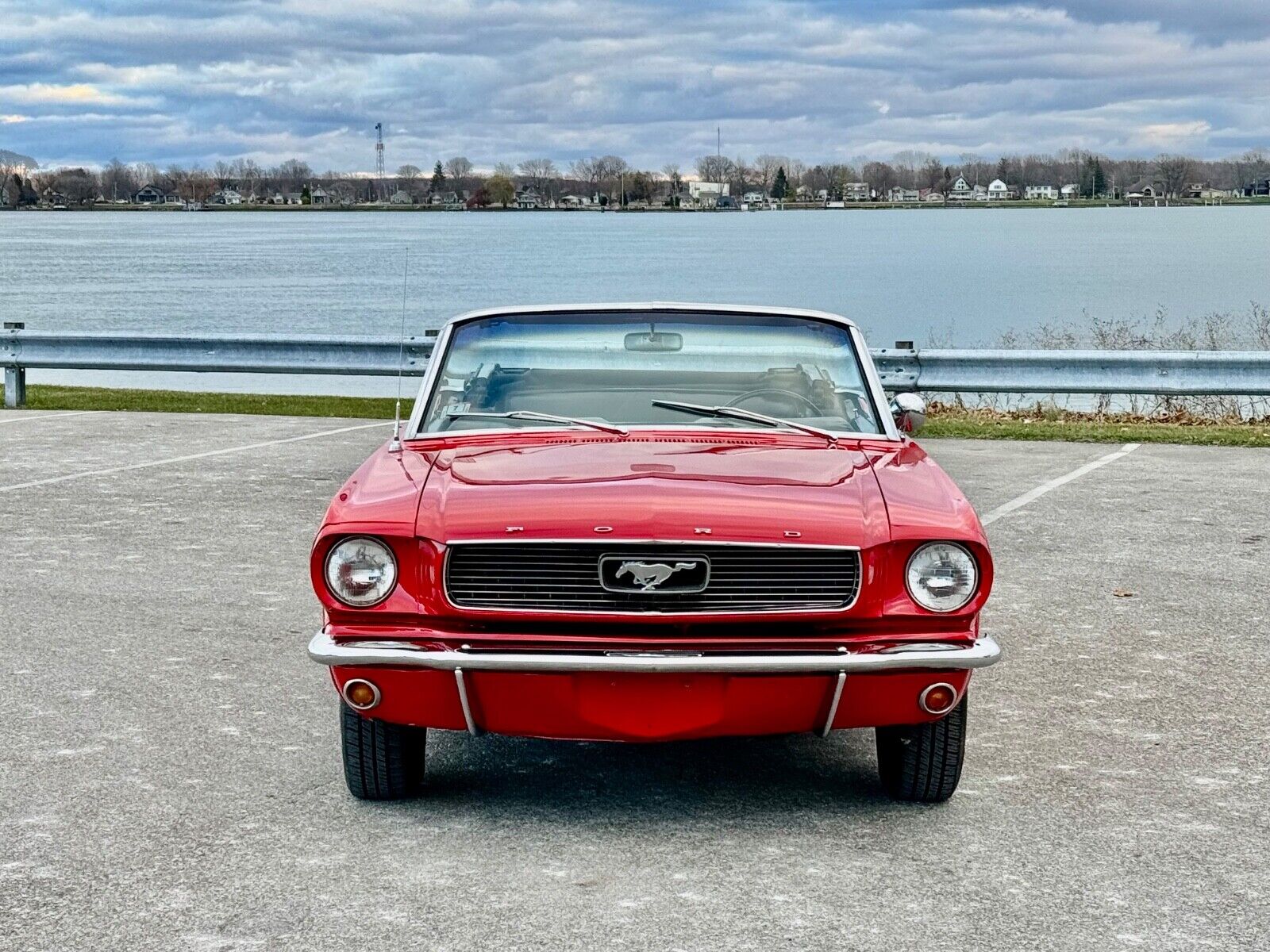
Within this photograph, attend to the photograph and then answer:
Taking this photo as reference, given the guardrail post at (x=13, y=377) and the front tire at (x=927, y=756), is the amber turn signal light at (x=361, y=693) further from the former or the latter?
the guardrail post at (x=13, y=377)

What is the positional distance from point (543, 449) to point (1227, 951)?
242cm

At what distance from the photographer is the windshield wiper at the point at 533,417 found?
17.3 feet

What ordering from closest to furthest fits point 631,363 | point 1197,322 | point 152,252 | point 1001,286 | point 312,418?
1. point 631,363
2. point 312,418
3. point 1197,322
4. point 1001,286
5. point 152,252

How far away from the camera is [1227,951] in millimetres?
3580

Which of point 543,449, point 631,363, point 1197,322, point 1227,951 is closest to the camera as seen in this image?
point 1227,951

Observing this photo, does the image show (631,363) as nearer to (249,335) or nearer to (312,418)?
(312,418)

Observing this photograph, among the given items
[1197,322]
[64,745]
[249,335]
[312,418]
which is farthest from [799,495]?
[1197,322]

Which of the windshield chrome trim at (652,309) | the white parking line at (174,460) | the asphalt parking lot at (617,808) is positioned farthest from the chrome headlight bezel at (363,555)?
the white parking line at (174,460)

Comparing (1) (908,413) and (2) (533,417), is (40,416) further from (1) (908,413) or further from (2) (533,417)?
(1) (908,413)

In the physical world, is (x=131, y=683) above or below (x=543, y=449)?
below

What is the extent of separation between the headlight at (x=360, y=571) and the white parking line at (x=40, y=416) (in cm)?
1172

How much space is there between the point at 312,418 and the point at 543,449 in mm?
11045

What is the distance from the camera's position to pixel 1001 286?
5012 centimetres

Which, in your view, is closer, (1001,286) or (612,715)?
(612,715)
